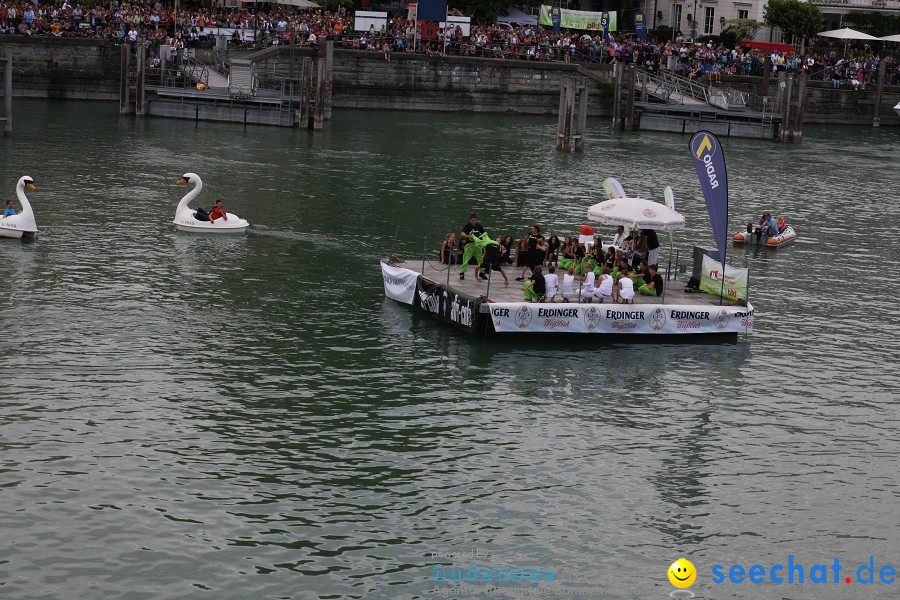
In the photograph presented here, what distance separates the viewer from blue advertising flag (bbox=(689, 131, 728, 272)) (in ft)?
104

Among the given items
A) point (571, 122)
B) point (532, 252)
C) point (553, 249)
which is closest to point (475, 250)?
point (532, 252)

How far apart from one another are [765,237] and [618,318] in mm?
15703

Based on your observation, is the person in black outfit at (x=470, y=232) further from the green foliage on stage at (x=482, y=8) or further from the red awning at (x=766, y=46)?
the red awning at (x=766, y=46)

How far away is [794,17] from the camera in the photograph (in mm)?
98562

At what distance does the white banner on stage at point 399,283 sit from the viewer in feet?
105

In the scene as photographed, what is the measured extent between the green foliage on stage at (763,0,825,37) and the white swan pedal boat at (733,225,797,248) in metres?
59.4

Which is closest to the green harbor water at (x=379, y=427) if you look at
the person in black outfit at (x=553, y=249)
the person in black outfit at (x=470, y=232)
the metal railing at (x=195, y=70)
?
the person in black outfit at (x=470, y=232)

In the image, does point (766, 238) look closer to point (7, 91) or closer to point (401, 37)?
point (7, 91)

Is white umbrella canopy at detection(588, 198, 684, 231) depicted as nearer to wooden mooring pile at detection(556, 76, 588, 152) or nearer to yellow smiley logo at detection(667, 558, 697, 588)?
yellow smiley logo at detection(667, 558, 697, 588)

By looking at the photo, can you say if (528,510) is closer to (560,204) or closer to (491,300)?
(491,300)

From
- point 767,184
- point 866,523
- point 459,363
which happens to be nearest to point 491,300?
point 459,363

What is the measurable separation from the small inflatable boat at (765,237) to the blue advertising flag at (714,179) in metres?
12.5

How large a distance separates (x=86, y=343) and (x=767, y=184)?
127 feet

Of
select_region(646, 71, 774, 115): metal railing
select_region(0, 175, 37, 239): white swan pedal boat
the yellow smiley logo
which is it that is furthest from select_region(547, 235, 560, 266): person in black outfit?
select_region(646, 71, 774, 115): metal railing
